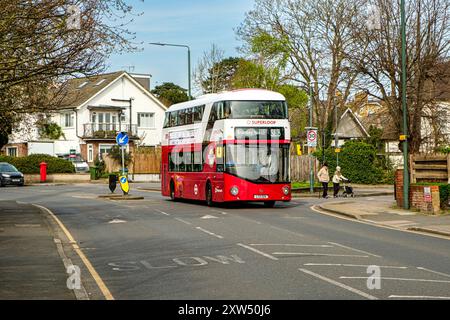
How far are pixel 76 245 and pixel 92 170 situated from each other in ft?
149

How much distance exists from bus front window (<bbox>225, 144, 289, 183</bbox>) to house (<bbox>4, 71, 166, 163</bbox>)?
47.1 metres

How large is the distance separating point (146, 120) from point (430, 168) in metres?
58.2

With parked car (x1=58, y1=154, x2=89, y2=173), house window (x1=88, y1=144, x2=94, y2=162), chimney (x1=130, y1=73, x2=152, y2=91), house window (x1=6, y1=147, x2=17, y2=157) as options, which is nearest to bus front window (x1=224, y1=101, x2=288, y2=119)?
parked car (x1=58, y1=154, x2=89, y2=173)

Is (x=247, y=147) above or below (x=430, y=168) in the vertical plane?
above

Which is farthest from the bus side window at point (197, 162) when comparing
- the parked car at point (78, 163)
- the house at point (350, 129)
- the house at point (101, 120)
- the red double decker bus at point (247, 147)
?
the house at point (350, 129)

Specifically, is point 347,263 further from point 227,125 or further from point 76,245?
point 227,125

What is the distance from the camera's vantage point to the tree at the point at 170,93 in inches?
3856

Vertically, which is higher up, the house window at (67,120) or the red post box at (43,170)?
the house window at (67,120)

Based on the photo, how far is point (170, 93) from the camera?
3927 inches

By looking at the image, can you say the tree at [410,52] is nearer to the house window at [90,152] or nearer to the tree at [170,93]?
the house window at [90,152]

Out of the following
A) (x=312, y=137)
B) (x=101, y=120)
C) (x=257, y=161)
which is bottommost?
(x=257, y=161)

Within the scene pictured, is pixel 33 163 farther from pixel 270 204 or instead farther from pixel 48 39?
pixel 48 39

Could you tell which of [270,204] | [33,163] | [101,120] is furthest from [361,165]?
[101,120]

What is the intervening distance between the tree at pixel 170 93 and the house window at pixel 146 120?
1117 cm
